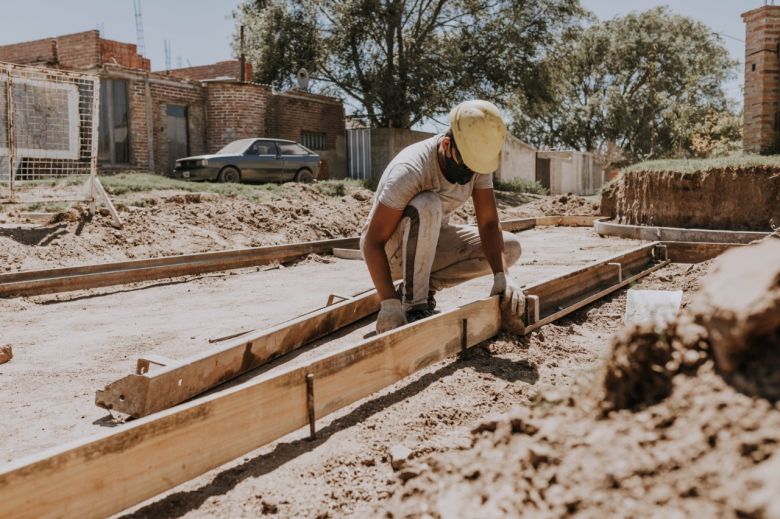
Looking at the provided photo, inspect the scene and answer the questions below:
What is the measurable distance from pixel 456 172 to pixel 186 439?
237 centimetres

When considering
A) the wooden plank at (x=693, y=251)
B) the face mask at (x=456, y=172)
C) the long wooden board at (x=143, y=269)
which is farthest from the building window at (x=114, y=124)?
the face mask at (x=456, y=172)

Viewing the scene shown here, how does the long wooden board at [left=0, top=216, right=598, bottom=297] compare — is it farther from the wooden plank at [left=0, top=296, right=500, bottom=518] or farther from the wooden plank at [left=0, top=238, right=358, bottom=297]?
the wooden plank at [left=0, top=296, right=500, bottom=518]

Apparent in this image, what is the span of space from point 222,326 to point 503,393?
2.65 metres

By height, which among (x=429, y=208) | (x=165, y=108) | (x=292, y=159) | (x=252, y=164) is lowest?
(x=429, y=208)

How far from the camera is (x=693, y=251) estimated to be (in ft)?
25.3

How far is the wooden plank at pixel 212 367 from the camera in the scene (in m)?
2.93

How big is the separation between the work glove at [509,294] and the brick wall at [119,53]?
779 inches

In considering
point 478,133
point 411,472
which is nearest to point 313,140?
point 478,133

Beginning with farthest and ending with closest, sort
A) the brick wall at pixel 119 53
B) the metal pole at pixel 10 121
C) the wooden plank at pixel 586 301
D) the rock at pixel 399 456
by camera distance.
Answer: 1. the brick wall at pixel 119 53
2. the metal pole at pixel 10 121
3. the wooden plank at pixel 586 301
4. the rock at pixel 399 456

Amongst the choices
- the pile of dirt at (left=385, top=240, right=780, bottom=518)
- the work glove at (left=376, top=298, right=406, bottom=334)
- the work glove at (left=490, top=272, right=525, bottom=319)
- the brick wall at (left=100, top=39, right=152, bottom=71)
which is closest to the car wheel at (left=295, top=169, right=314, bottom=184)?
the brick wall at (left=100, top=39, right=152, bottom=71)

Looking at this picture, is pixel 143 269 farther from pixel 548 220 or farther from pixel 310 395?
pixel 548 220

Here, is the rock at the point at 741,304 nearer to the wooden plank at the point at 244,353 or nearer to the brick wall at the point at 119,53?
the wooden plank at the point at 244,353

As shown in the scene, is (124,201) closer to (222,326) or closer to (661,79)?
(222,326)

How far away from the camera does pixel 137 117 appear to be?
720 inches
